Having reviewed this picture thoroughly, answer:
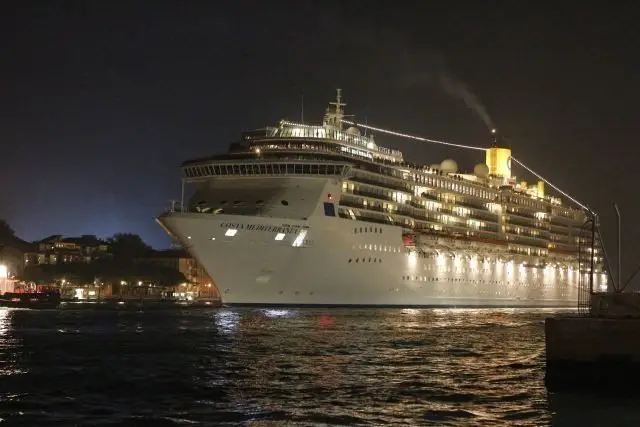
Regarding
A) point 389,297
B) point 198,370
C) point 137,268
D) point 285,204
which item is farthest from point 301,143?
point 137,268

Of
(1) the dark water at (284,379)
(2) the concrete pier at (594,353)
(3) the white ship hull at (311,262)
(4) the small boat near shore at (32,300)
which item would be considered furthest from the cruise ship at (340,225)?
(2) the concrete pier at (594,353)

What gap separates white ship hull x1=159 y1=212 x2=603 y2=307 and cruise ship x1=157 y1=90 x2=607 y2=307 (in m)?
0.09

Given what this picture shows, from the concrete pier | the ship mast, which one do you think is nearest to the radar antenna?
the ship mast

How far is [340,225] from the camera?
76188mm

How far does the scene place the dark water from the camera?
23.4 m

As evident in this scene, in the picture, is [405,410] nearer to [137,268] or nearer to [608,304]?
[608,304]

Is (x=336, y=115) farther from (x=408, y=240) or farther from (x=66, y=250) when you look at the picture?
(x=66, y=250)

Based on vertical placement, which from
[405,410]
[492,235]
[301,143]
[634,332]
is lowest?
[405,410]

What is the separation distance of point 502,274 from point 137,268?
73.2m

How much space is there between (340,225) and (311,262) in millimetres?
4795

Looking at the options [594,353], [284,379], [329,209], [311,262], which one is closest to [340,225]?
[329,209]

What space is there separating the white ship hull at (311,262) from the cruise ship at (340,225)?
9 cm

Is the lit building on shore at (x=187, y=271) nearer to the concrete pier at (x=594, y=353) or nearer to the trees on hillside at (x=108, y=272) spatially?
the trees on hillside at (x=108, y=272)

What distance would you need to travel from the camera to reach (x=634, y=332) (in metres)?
27.4
